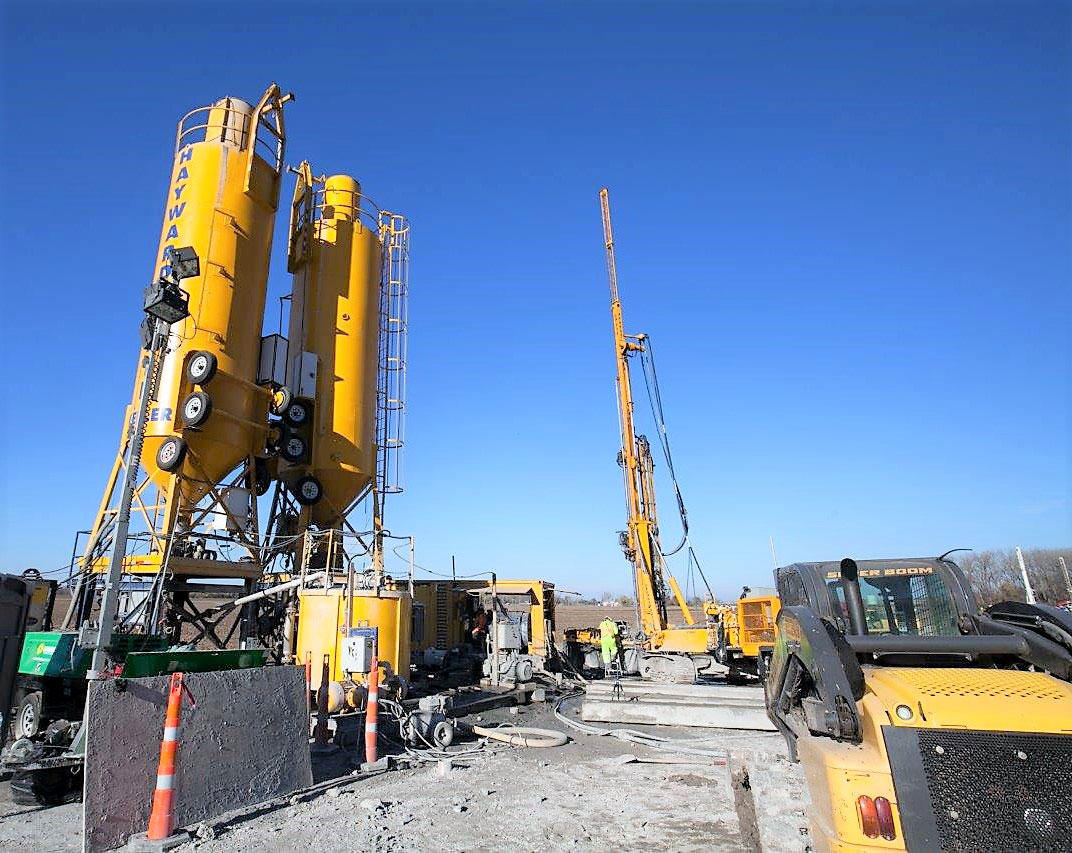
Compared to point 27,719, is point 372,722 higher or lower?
lower

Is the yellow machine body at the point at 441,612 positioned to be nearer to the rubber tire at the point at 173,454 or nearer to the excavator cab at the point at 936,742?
the rubber tire at the point at 173,454

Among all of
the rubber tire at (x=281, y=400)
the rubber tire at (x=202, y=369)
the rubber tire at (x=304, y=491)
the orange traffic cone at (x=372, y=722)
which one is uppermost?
the rubber tire at (x=281, y=400)

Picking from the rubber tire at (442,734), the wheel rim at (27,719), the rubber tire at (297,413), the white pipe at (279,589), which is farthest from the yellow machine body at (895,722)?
the rubber tire at (297,413)

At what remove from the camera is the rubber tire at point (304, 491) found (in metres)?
18.6

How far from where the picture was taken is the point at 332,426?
753 inches

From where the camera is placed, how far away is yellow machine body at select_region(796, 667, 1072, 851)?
3.07 meters

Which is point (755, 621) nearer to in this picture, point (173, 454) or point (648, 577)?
point (648, 577)

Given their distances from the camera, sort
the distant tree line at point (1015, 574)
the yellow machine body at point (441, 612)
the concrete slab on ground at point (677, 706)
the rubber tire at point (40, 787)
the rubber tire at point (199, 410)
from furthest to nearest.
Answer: the distant tree line at point (1015, 574) < the yellow machine body at point (441, 612) < the rubber tire at point (199, 410) < the concrete slab on ground at point (677, 706) < the rubber tire at point (40, 787)

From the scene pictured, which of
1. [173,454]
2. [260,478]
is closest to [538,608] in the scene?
[260,478]

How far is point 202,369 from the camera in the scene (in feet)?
49.3

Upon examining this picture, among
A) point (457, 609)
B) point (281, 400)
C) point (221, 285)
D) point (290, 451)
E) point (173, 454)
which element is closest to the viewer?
point (173, 454)

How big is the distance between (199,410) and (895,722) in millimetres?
15217

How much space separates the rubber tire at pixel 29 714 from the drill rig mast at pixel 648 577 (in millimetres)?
12876

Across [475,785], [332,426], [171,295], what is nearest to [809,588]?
[475,785]
